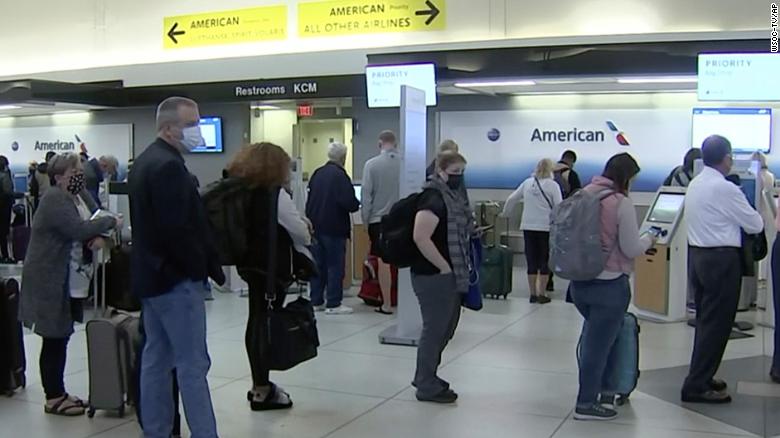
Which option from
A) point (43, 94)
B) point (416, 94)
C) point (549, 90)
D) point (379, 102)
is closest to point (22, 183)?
point (43, 94)

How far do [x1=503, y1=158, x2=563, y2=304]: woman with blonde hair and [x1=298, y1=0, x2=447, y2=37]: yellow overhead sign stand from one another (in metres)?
3.52

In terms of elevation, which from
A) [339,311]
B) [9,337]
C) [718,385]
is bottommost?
[339,311]

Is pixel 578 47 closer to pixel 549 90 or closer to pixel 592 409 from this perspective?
pixel 549 90

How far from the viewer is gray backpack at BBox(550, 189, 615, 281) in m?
4.73

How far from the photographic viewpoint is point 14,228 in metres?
12.7

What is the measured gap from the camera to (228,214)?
187 inches

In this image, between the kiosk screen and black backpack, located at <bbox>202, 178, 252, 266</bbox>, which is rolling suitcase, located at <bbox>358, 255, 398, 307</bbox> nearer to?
the kiosk screen

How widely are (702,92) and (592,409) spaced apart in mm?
5616

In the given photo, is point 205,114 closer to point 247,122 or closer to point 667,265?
point 247,122

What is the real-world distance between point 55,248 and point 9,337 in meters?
1.02

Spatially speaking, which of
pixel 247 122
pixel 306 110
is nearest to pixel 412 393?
pixel 247 122

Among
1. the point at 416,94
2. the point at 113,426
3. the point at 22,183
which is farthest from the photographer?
the point at 22,183

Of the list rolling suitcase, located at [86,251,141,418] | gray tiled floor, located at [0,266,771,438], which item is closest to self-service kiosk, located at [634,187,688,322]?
gray tiled floor, located at [0,266,771,438]

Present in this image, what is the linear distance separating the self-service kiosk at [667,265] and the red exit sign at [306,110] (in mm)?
6816
